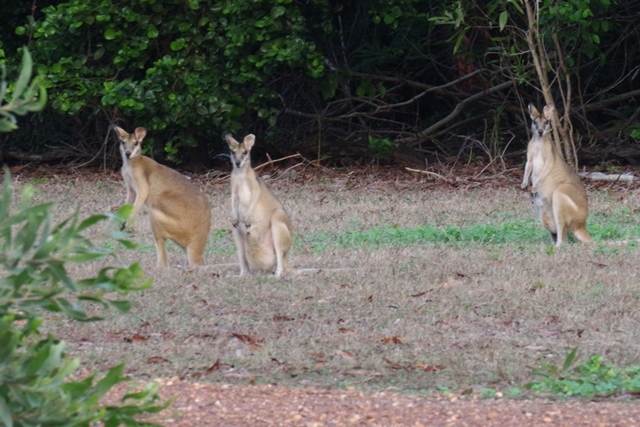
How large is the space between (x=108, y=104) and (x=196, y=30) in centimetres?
154

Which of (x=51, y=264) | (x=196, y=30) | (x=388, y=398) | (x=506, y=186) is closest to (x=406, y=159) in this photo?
(x=506, y=186)

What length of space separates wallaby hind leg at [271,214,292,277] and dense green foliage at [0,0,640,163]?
528 centimetres

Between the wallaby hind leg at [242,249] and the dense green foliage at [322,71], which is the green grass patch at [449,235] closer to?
the wallaby hind leg at [242,249]

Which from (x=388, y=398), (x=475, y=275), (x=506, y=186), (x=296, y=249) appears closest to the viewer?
(x=388, y=398)

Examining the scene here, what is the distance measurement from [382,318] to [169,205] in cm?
266

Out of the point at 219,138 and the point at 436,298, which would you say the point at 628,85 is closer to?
the point at 219,138

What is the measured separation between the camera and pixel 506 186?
13.7 meters

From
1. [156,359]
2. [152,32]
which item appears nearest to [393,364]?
[156,359]

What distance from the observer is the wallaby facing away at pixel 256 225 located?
8375mm

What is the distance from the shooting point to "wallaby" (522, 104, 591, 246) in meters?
9.68

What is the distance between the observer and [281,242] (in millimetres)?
8312

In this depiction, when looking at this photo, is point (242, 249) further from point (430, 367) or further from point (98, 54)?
point (98, 54)

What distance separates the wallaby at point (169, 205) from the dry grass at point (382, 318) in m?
0.28

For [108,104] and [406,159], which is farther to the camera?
[406,159]
